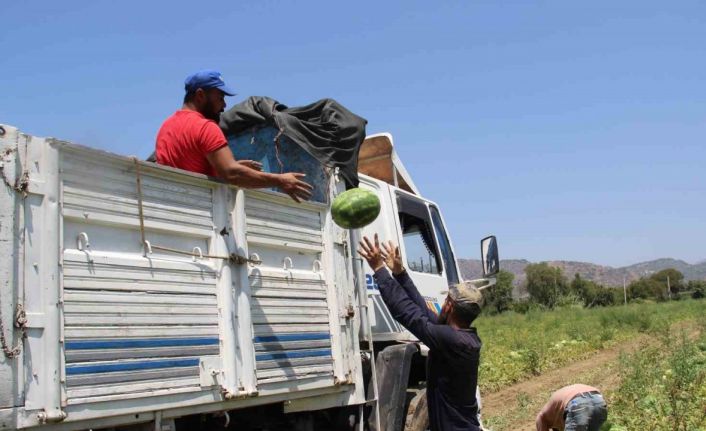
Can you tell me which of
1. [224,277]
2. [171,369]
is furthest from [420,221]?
[171,369]

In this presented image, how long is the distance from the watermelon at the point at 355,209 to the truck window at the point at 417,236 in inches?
99.5

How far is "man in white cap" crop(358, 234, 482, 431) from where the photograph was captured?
4.57m

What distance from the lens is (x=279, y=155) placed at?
20.4 feet

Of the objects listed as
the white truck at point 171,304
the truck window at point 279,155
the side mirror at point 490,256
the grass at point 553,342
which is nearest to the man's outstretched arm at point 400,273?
the white truck at point 171,304

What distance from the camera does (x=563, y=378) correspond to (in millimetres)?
16391

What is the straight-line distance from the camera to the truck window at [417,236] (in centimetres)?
762

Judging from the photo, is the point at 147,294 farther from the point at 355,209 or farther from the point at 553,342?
the point at 553,342

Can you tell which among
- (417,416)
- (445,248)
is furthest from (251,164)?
(445,248)

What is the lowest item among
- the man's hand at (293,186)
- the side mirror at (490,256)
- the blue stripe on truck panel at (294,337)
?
the blue stripe on truck panel at (294,337)

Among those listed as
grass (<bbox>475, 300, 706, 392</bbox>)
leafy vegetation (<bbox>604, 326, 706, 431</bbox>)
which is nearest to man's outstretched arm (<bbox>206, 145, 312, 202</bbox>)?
leafy vegetation (<bbox>604, 326, 706, 431</bbox>)

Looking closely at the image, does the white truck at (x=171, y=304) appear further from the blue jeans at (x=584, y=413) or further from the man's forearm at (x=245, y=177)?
the blue jeans at (x=584, y=413)

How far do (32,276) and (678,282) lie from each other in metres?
122

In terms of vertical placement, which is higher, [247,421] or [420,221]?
[420,221]

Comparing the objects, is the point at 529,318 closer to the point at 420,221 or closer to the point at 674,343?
the point at 674,343
